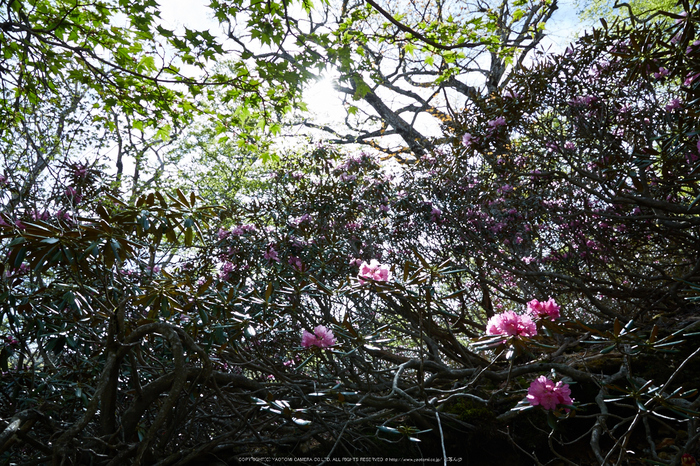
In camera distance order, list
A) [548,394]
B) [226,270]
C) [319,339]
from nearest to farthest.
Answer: [548,394]
[319,339]
[226,270]

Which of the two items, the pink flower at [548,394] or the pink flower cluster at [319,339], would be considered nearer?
the pink flower at [548,394]

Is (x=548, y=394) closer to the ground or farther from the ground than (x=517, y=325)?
closer to the ground

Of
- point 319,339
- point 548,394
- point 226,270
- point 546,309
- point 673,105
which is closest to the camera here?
point 548,394

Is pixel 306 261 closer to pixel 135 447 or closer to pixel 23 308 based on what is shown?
pixel 23 308

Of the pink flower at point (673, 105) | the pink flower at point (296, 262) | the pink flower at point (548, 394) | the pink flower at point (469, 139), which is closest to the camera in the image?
the pink flower at point (548, 394)

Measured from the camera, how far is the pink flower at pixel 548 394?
4.72 ft

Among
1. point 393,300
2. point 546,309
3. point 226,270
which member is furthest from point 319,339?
point 226,270

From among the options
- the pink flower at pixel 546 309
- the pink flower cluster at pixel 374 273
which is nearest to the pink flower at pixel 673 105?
the pink flower at pixel 546 309

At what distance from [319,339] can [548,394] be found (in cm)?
100

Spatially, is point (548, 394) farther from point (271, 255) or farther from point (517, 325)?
point (271, 255)

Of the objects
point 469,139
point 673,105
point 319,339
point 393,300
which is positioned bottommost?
point 319,339

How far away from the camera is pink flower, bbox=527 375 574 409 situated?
4.72 ft

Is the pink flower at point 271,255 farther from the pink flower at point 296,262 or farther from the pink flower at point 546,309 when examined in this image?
the pink flower at point 546,309

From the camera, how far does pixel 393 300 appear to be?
361 cm
